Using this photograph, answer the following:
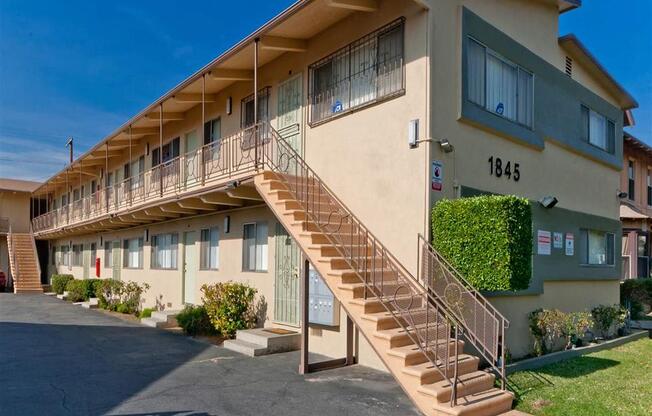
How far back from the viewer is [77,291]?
22.1 metres

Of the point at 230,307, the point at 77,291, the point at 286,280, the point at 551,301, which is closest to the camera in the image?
the point at 551,301

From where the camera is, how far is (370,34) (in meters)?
9.30

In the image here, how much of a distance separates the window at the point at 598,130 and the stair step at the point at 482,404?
27.7ft

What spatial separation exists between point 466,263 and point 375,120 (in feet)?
10.3

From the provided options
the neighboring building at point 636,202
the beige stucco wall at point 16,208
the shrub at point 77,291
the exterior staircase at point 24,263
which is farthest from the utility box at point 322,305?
the beige stucco wall at point 16,208

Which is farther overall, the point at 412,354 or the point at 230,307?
the point at 230,307

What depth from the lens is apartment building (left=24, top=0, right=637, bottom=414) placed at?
7.92m

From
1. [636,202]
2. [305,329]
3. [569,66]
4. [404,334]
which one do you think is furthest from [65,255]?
[636,202]

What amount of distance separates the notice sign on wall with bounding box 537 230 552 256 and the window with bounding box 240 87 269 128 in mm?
6653

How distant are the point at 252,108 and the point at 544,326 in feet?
27.2

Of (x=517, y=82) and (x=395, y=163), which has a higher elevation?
(x=517, y=82)

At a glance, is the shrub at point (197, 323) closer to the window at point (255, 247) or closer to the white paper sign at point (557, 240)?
the window at point (255, 247)

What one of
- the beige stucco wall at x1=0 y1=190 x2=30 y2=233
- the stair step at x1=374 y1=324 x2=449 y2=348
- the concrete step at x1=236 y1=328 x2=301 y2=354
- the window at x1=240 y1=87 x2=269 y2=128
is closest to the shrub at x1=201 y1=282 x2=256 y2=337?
the concrete step at x1=236 y1=328 x2=301 y2=354

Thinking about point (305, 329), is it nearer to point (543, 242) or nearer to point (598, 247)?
point (543, 242)
